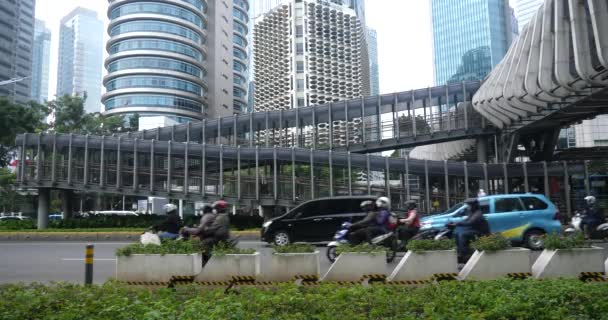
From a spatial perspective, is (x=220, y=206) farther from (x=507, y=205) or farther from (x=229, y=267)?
(x=507, y=205)

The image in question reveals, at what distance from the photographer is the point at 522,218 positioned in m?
13.0

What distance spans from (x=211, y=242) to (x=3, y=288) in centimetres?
383

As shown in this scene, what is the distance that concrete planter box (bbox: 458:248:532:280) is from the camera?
323 inches

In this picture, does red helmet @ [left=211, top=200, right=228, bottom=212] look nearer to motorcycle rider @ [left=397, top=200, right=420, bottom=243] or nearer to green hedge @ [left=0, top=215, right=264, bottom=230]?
motorcycle rider @ [left=397, top=200, right=420, bottom=243]

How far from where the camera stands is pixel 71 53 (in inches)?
6649

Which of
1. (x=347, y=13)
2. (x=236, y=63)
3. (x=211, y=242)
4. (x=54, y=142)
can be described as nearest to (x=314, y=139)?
(x=54, y=142)

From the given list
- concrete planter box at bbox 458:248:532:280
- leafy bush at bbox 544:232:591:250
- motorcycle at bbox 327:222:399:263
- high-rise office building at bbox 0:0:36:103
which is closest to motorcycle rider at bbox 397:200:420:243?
motorcycle at bbox 327:222:399:263

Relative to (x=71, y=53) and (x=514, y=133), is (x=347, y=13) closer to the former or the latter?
(x=514, y=133)

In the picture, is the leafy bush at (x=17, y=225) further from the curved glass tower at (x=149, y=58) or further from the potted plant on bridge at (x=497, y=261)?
the curved glass tower at (x=149, y=58)

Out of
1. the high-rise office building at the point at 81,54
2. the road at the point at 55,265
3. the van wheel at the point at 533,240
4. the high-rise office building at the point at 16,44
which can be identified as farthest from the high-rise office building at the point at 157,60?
the high-rise office building at the point at 81,54

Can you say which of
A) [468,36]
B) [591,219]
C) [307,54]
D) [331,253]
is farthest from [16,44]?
[591,219]

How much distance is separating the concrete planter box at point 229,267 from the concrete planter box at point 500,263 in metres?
3.75

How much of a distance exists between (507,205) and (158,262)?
9595mm

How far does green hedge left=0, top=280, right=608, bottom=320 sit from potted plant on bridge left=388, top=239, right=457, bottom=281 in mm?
2553
